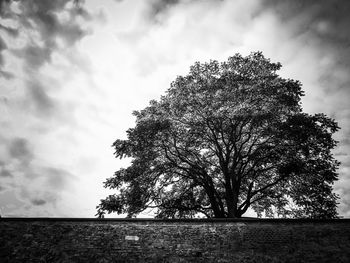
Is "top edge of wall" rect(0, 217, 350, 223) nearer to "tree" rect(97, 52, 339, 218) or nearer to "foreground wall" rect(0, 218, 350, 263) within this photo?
Answer: "foreground wall" rect(0, 218, 350, 263)

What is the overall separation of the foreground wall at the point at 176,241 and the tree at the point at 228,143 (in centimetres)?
575

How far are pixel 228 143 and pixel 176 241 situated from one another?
10482 millimetres

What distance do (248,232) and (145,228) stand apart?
15.1 ft

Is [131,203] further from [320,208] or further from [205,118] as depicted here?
[320,208]

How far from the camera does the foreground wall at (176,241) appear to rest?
9328 millimetres

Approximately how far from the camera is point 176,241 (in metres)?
10.1

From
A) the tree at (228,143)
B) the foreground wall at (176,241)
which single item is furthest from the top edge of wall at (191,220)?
Answer: the tree at (228,143)

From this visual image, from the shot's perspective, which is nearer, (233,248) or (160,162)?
(233,248)

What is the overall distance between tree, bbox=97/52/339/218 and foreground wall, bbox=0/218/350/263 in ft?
18.9

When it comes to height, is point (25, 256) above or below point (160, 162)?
below

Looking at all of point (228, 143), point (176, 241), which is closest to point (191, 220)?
point (176, 241)

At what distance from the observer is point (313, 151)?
1639 centimetres

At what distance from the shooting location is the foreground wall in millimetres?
9328

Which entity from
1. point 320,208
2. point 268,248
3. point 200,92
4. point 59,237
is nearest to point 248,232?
point 268,248
